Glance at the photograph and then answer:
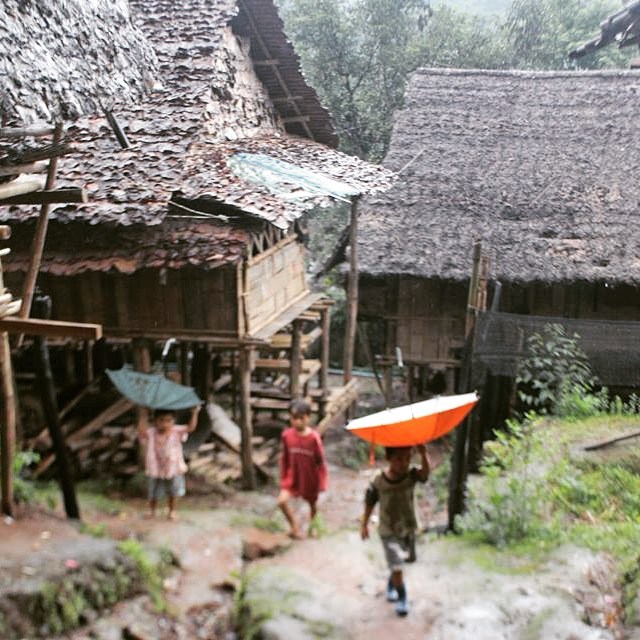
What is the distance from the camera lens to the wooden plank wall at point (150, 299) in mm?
8578

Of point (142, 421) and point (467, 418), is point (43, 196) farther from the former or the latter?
point (142, 421)

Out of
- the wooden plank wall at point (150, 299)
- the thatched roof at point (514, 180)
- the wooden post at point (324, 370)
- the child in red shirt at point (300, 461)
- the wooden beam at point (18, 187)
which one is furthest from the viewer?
the wooden post at point (324, 370)

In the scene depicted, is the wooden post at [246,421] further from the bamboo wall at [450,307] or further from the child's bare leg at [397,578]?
the child's bare leg at [397,578]

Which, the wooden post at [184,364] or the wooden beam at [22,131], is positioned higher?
the wooden beam at [22,131]

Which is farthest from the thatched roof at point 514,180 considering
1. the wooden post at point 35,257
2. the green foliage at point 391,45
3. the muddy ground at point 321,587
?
the wooden post at point 35,257

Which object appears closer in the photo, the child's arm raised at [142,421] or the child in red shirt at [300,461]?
the child in red shirt at [300,461]

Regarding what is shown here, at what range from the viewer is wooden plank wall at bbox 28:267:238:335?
8578 millimetres

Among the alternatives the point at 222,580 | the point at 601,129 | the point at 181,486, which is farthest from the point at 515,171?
the point at 222,580

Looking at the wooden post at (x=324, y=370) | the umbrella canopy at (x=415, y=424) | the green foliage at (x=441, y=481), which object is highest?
the umbrella canopy at (x=415, y=424)

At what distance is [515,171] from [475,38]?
8.17 metres

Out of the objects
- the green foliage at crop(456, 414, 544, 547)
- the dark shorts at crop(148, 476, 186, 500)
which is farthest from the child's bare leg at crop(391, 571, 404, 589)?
the dark shorts at crop(148, 476, 186, 500)

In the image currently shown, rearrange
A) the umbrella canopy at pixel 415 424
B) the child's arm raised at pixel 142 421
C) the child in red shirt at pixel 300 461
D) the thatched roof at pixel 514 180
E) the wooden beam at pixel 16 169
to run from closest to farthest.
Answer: the umbrella canopy at pixel 415 424 → the wooden beam at pixel 16 169 → the child in red shirt at pixel 300 461 → the child's arm raised at pixel 142 421 → the thatched roof at pixel 514 180

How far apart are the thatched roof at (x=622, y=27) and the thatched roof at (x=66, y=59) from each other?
7.30 metres

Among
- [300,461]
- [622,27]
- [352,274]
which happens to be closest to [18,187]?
[300,461]
